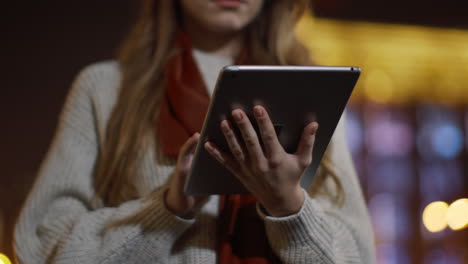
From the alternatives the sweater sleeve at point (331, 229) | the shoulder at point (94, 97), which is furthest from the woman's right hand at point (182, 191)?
the shoulder at point (94, 97)

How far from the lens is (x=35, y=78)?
72.9 inches

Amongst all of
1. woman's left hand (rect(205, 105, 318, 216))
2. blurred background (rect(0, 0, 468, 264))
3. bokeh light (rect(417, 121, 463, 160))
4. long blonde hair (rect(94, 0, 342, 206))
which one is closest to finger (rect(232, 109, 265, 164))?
woman's left hand (rect(205, 105, 318, 216))

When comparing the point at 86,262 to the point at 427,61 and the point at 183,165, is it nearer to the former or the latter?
the point at 183,165

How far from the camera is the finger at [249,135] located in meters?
0.59

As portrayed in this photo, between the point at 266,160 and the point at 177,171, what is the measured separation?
0.16 meters

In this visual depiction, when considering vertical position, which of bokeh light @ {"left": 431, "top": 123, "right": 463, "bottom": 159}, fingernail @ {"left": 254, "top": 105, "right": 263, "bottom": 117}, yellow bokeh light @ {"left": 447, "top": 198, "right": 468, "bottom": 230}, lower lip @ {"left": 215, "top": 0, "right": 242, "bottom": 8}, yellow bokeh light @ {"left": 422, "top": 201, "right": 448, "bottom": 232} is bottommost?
yellow bokeh light @ {"left": 422, "top": 201, "right": 448, "bottom": 232}

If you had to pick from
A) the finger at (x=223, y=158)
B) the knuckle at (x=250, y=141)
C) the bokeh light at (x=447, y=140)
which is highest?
the knuckle at (x=250, y=141)

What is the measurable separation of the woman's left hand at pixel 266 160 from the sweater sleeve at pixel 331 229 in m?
0.03

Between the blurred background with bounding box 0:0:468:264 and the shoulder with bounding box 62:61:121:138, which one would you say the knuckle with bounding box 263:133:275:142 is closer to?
the shoulder with bounding box 62:61:121:138

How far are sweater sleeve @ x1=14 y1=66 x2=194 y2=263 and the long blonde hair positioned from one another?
4cm

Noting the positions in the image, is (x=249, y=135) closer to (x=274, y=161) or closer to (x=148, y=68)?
(x=274, y=161)

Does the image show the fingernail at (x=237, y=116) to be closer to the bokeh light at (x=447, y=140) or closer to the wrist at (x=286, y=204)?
the wrist at (x=286, y=204)

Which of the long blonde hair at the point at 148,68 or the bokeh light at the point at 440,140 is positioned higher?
the long blonde hair at the point at 148,68

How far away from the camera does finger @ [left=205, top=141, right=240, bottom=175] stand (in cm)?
63
